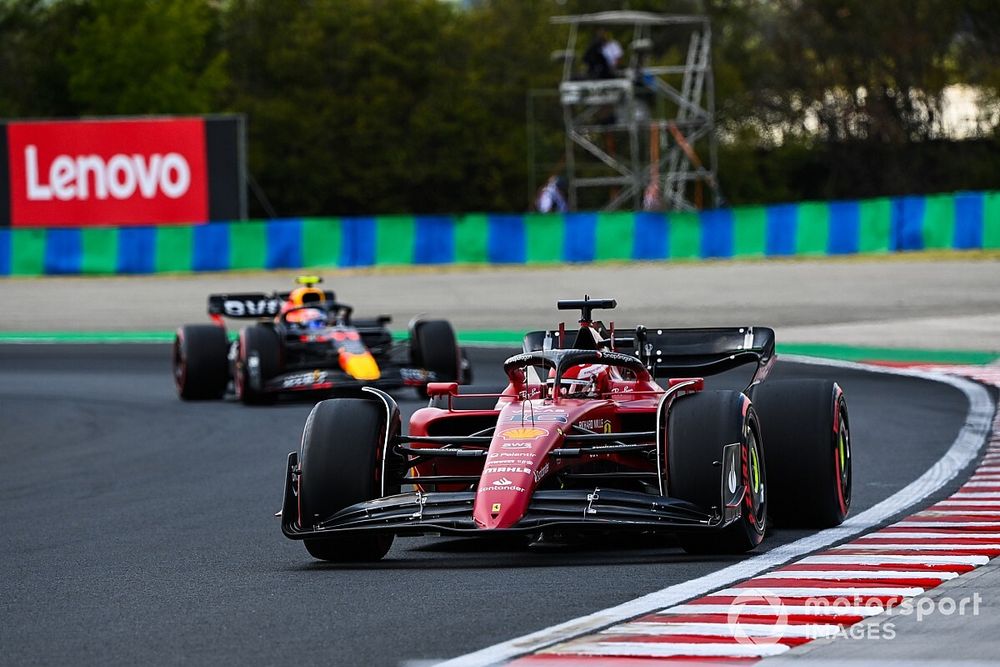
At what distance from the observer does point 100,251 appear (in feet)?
99.1

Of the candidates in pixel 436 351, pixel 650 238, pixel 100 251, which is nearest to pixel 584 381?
pixel 436 351

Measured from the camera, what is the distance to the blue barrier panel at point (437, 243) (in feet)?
98.8

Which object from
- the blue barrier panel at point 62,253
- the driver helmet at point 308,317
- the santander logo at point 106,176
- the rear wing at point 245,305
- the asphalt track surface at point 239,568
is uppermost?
the santander logo at point 106,176

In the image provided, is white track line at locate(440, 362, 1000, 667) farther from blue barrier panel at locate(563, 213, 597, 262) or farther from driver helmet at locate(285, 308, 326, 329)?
blue barrier panel at locate(563, 213, 597, 262)

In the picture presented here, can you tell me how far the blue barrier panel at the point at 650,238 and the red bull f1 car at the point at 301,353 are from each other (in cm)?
1162

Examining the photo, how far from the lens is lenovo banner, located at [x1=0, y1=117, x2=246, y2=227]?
31578 millimetres

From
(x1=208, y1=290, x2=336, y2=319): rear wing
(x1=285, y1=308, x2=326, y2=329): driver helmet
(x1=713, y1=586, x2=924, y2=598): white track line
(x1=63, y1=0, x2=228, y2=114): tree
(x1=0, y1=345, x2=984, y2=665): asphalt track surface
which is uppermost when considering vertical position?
(x1=63, y1=0, x2=228, y2=114): tree

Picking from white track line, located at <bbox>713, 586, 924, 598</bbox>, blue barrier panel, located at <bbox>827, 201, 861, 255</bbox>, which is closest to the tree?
blue barrier panel, located at <bbox>827, 201, 861, 255</bbox>

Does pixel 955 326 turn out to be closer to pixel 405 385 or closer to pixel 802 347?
pixel 802 347

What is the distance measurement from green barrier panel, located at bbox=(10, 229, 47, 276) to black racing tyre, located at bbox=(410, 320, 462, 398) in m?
14.2

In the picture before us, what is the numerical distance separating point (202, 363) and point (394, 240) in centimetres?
1279

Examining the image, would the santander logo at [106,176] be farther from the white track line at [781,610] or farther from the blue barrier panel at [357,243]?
the white track line at [781,610]

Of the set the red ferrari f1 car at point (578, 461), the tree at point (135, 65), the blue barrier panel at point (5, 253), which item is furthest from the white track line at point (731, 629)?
the tree at point (135, 65)

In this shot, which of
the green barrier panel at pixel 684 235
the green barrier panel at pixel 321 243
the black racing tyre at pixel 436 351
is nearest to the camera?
the black racing tyre at pixel 436 351
